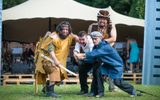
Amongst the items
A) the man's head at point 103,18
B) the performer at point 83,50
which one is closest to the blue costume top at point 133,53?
the man's head at point 103,18

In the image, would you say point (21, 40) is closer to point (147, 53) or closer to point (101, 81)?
point (147, 53)

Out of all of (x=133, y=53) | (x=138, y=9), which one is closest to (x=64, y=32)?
(x=133, y=53)

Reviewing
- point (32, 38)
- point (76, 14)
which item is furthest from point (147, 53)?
point (32, 38)

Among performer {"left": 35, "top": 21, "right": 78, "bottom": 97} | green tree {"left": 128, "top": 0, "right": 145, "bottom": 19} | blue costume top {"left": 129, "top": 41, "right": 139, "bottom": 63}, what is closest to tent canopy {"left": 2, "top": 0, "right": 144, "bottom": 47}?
blue costume top {"left": 129, "top": 41, "right": 139, "bottom": 63}

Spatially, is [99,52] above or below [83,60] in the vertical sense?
above

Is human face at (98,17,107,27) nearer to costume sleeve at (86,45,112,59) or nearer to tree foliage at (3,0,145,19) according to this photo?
costume sleeve at (86,45,112,59)

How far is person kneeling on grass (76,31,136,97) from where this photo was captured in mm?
9875

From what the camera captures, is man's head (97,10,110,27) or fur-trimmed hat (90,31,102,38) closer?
fur-trimmed hat (90,31,102,38)

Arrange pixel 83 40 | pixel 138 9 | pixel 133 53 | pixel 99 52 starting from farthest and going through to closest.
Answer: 1. pixel 138 9
2. pixel 133 53
3. pixel 83 40
4. pixel 99 52

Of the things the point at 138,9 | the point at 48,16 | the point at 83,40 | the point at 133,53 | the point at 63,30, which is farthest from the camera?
the point at 138,9

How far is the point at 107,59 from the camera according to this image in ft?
32.6

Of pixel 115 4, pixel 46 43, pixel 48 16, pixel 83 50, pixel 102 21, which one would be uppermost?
pixel 115 4

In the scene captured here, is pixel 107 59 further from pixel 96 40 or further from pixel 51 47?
pixel 51 47

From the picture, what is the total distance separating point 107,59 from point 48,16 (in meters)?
8.84
